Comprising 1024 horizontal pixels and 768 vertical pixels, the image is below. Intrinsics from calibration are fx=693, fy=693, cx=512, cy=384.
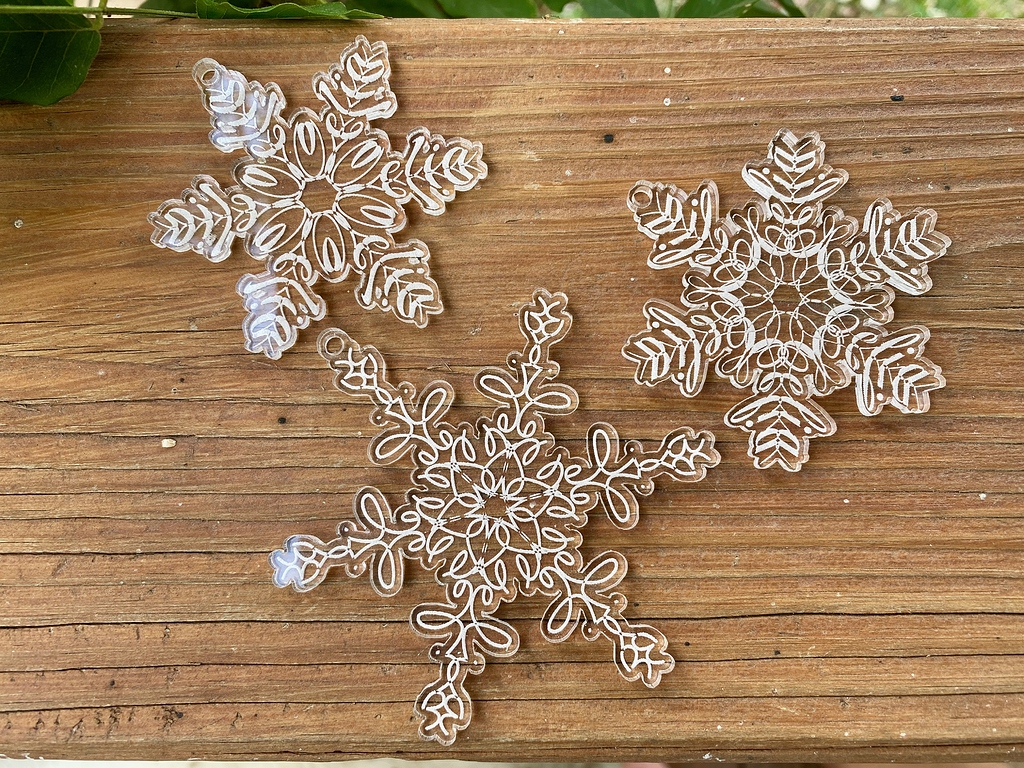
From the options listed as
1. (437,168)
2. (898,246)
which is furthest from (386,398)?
(898,246)

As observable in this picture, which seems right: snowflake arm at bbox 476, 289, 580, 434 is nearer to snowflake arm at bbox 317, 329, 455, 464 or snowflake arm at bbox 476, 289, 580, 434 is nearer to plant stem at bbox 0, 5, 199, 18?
snowflake arm at bbox 317, 329, 455, 464

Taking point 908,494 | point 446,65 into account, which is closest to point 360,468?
point 446,65

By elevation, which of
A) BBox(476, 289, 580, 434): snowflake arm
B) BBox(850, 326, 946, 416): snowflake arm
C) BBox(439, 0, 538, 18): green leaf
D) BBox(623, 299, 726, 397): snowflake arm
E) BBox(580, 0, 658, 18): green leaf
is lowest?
BBox(476, 289, 580, 434): snowflake arm

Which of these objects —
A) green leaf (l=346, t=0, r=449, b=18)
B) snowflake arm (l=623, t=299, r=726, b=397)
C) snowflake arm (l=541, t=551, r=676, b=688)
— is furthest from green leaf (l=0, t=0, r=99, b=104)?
snowflake arm (l=541, t=551, r=676, b=688)

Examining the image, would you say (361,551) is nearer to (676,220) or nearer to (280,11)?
(676,220)

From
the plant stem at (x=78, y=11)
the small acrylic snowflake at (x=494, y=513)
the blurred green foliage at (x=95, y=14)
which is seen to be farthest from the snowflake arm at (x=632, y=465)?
the plant stem at (x=78, y=11)

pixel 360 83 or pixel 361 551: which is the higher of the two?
pixel 360 83
